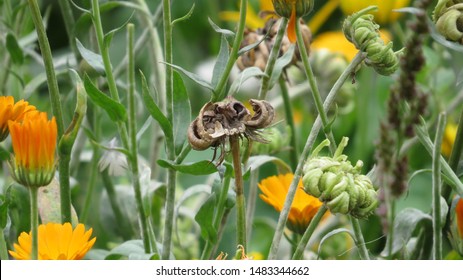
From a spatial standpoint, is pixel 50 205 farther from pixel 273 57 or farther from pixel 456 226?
pixel 456 226

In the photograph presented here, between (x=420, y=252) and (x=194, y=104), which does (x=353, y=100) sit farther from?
(x=420, y=252)

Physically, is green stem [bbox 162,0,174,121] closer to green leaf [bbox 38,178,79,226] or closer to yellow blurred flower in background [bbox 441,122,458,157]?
green leaf [bbox 38,178,79,226]

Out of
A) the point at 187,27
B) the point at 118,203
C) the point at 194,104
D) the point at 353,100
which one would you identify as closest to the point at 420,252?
the point at 118,203

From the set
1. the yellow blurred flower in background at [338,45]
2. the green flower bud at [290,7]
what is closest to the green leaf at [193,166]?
the green flower bud at [290,7]

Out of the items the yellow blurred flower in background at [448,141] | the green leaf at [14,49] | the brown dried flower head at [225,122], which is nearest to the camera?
the brown dried flower head at [225,122]

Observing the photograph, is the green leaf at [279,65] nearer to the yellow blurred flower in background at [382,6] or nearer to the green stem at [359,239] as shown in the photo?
the green stem at [359,239]
